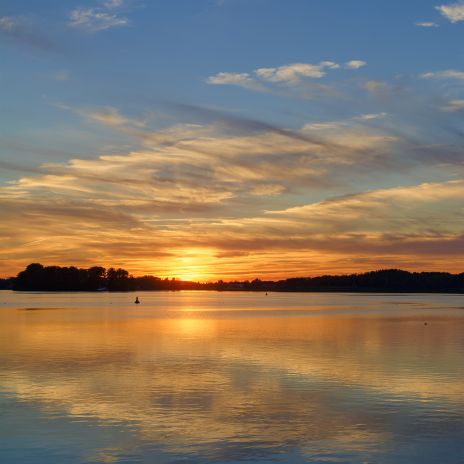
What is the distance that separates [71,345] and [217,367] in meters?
16.1

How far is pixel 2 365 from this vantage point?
3531 centimetres

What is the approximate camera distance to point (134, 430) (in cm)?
2075

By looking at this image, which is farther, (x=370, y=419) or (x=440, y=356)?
(x=440, y=356)

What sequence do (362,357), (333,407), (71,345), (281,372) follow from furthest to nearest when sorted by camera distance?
(71,345) < (362,357) < (281,372) < (333,407)

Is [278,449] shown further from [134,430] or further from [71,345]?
[71,345]

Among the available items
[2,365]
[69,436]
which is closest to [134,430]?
[69,436]

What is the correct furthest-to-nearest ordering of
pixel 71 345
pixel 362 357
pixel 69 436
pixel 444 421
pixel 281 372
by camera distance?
pixel 71 345 → pixel 362 357 → pixel 281 372 → pixel 444 421 → pixel 69 436

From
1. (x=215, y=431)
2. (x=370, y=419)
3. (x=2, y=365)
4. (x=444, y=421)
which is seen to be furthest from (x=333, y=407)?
(x=2, y=365)

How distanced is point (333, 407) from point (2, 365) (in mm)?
19872

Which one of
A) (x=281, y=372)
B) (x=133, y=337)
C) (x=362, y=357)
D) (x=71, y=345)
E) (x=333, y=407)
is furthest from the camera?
(x=133, y=337)

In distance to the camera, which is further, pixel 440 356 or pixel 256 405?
pixel 440 356

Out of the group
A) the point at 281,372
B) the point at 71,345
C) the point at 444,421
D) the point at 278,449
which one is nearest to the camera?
the point at 278,449

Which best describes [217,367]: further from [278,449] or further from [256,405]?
[278,449]

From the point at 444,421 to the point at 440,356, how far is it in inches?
749
